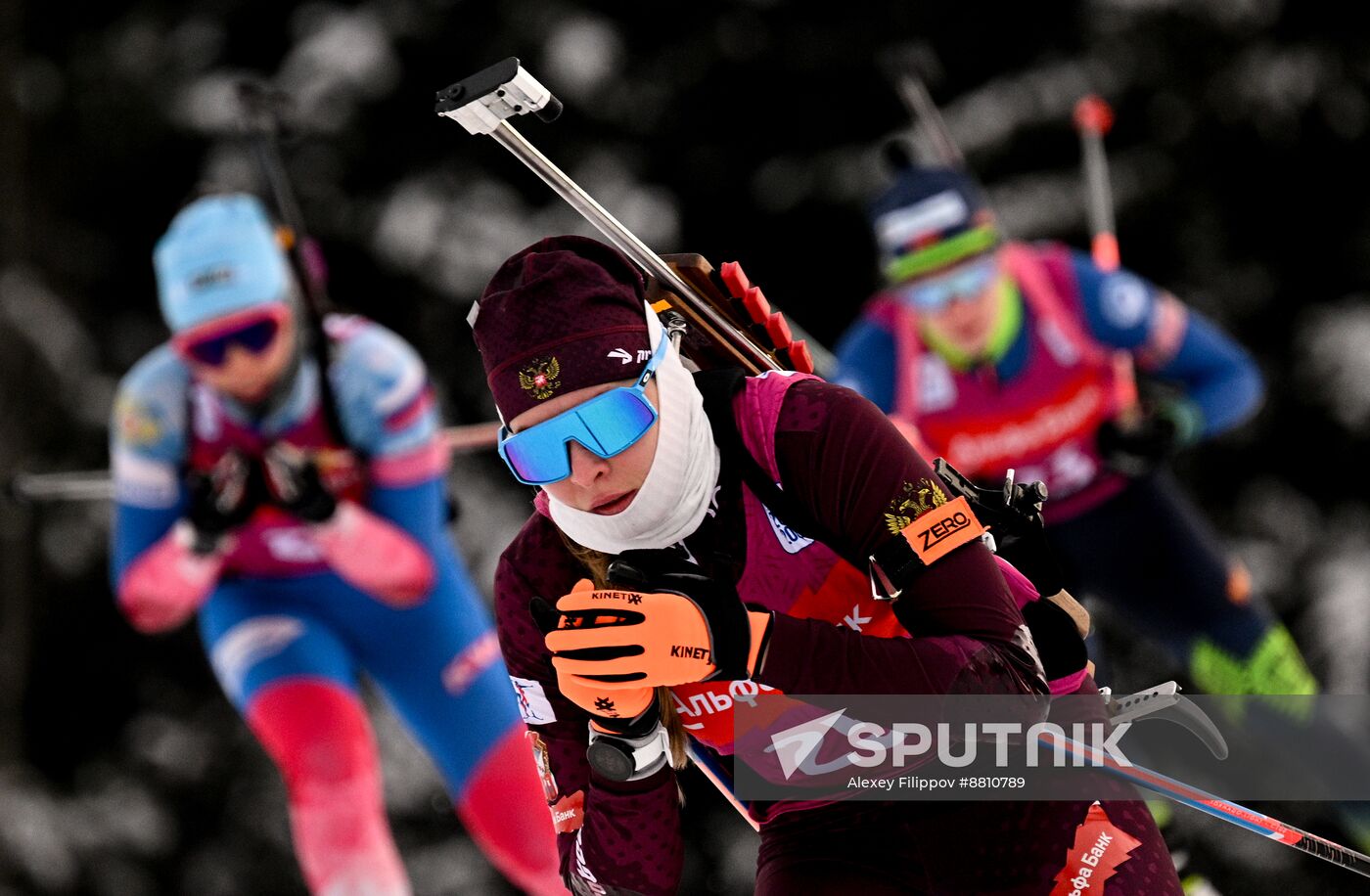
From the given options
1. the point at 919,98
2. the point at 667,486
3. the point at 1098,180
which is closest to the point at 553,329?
the point at 667,486

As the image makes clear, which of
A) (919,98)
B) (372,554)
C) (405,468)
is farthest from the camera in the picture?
(919,98)

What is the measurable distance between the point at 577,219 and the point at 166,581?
6082 millimetres

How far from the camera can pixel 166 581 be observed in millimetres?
5023

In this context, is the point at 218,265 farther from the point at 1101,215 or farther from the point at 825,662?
the point at 1101,215

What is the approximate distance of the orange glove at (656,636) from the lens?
2324 millimetres

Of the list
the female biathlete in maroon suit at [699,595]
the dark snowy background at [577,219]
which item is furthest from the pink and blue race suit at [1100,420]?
the dark snowy background at [577,219]

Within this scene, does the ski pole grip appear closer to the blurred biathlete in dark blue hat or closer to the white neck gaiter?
the white neck gaiter

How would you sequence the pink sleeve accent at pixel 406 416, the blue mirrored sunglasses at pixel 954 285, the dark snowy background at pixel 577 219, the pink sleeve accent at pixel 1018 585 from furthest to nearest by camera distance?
the dark snowy background at pixel 577 219
the blue mirrored sunglasses at pixel 954 285
the pink sleeve accent at pixel 406 416
the pink sleeve accent at pixel 1018 585

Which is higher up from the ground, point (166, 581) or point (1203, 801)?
point (1203, 801)

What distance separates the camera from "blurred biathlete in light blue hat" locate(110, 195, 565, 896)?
4883 mm

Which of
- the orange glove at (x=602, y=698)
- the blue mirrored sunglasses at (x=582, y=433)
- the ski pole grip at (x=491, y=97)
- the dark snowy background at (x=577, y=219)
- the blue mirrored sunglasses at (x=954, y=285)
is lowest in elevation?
the dark snowy background at (x=577, y=219)

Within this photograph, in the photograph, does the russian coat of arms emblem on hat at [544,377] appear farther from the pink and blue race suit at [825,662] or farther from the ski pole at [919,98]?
the ski pole at [919,98]

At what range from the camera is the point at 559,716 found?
8.89 ft

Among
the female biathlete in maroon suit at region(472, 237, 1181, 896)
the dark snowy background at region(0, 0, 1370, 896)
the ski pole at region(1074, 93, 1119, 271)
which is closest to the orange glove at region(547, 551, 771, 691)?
the female biathlete in maroon suit at region(472, 237, 1181, 896)
